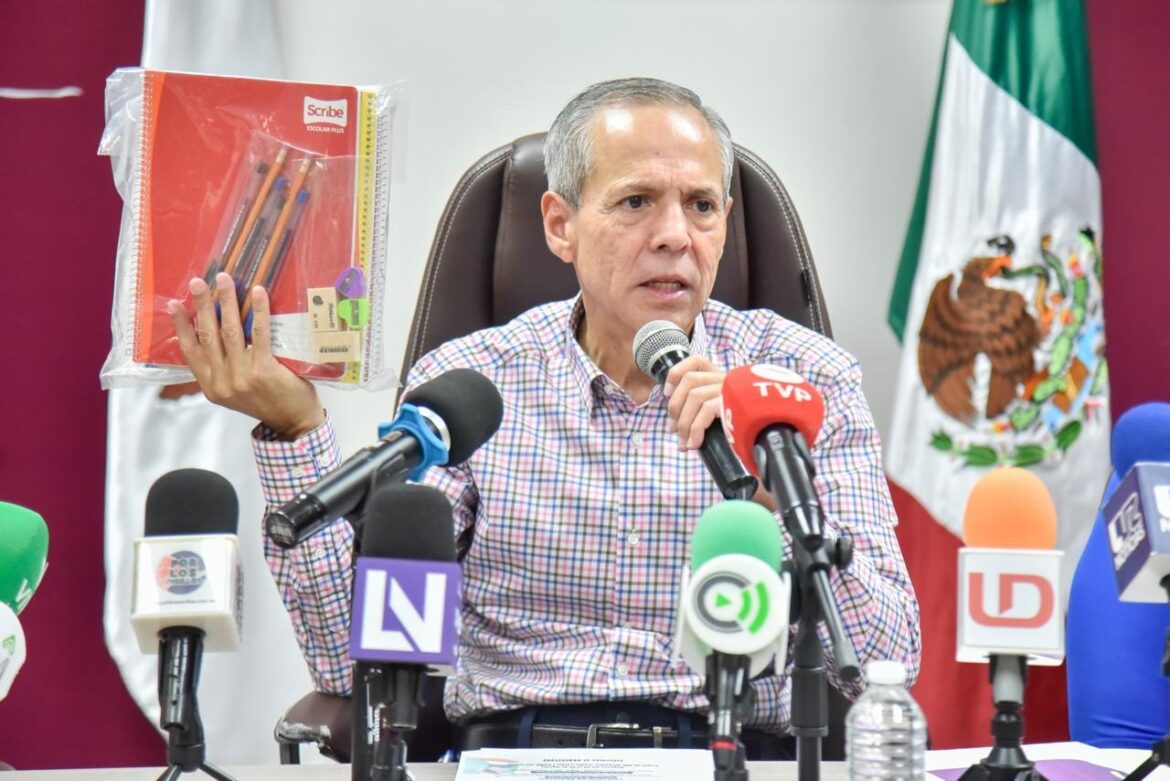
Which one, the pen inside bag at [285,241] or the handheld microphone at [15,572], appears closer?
the handheld microphone at [15,572]

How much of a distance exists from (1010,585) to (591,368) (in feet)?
3.26

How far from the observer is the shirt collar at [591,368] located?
77.3 inches

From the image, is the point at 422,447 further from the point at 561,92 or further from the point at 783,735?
the point at 561,92

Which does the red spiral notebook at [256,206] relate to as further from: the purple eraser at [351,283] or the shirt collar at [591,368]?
the shirt collar at [591,368]

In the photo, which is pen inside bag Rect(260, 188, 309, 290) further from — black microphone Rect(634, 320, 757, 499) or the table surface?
the table surface

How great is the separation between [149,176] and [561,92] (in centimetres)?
157

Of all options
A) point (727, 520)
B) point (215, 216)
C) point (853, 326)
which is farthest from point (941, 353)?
point (727, 520)

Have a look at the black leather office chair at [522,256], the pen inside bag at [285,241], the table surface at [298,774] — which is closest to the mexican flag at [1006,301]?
the black leather office chair at [522,256]

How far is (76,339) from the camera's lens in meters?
2.70

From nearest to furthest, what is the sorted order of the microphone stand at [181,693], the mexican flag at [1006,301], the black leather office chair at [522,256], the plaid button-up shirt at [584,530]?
1. the microphone stand at [181,693]
2. the plaid button-up shirt at [584,530]
3. the black leather office chair at [522,256]
4. the mexican flag at [1006,301]

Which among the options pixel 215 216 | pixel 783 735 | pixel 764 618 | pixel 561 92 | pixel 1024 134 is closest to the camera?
pixel 764 618

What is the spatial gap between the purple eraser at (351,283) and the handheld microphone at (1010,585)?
712mm

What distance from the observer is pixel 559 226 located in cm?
202

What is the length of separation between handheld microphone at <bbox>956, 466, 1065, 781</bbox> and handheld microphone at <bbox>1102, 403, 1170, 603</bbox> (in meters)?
0.07
